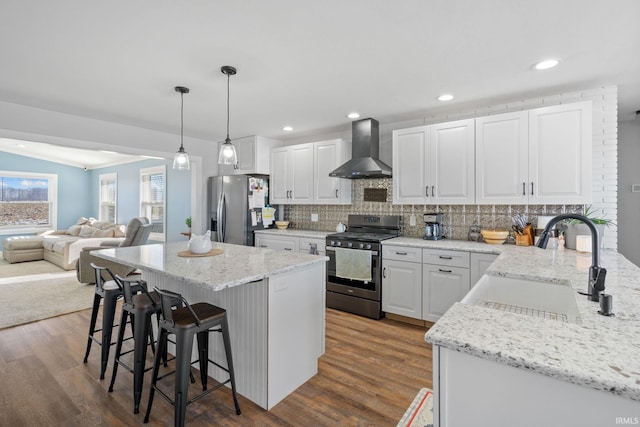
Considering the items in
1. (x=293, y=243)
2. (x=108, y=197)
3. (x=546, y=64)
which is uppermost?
(x=546, y=64)

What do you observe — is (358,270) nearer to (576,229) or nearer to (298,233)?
(298,233)

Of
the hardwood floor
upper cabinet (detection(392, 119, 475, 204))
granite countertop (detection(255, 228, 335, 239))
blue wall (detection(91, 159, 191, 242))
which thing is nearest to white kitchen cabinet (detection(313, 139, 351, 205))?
granite countertop (detection(255, 228, 335, 239))

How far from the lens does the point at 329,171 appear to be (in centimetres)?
436

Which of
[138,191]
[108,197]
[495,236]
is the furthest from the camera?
[108,197]

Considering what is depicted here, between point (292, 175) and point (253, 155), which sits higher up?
point (253, 155)

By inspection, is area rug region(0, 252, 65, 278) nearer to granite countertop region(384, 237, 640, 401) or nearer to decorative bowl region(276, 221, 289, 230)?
decorative bowl region(276, 221, 289, 230)

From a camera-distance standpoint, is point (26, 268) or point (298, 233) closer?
point (298, 233)

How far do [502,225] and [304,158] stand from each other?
264 centimetres

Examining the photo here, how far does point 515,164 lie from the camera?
3.07m

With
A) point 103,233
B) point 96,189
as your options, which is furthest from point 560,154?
point 96,189

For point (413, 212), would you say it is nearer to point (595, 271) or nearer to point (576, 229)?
point (576, 229)

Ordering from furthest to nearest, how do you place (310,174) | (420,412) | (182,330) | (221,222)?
(221,222)
(310,174)
(420,412)
(182,330)

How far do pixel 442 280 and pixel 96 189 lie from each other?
984 centimetres

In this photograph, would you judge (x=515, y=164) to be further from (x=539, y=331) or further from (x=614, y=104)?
(x=539, y=331)
